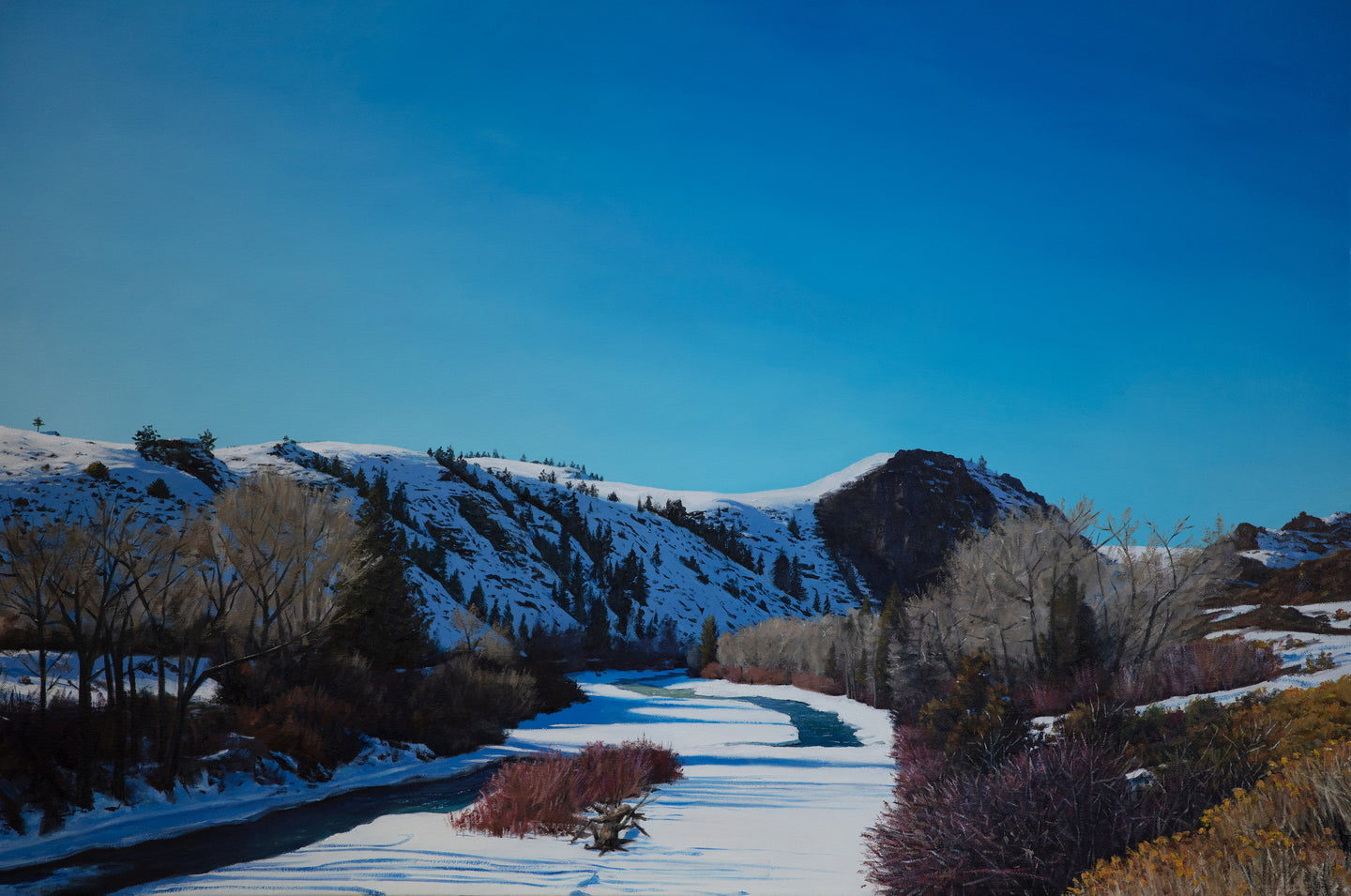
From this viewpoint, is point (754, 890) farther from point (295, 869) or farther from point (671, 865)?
point (295, 869)

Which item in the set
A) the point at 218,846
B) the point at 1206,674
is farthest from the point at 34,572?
the point at 1206,674

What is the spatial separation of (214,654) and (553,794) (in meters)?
20.8

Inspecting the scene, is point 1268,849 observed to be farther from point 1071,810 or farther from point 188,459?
point 188,459

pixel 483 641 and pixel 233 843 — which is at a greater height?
pixel 483 641

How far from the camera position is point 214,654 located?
29.2 metres

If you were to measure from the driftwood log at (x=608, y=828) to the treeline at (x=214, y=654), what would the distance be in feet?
37.2

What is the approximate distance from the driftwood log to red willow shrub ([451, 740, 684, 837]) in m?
0.54

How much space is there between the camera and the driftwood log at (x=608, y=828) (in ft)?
42.1

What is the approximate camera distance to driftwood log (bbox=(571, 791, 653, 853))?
1283 cm

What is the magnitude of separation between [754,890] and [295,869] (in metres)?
7.26

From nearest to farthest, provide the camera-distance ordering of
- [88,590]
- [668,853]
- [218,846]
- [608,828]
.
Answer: [668,853] < [608,828] < [218,846] < [88,590]

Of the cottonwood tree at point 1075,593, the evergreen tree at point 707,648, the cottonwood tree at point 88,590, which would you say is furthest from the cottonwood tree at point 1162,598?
the evergreen tree at point 707,648

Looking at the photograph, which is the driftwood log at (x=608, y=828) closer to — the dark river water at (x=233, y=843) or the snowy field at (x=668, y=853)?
the snowy field at (x=668, y=853)

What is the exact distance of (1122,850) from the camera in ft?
28.1
